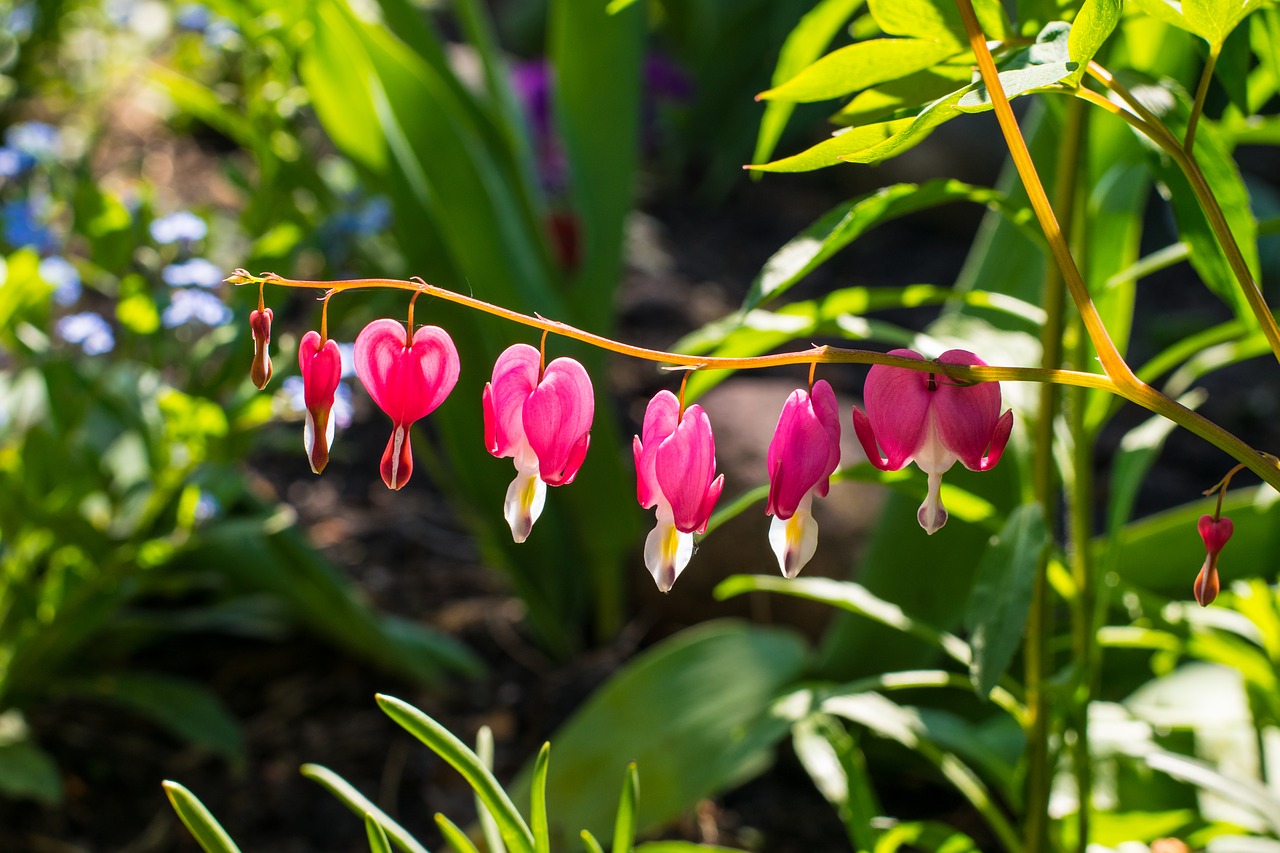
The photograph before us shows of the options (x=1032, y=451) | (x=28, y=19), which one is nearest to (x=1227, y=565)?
(x=1032, y=451)

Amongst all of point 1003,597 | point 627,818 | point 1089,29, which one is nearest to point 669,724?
point 627,818

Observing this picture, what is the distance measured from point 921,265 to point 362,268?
5.76 ft

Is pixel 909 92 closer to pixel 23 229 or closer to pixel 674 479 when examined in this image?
pixel 674 479

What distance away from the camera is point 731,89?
3406 millimetres

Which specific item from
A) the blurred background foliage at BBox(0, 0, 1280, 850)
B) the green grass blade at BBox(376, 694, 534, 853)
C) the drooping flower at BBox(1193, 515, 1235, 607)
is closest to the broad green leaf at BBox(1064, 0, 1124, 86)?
the blurred background foliage at BBox(0, 0, 1280, 850)

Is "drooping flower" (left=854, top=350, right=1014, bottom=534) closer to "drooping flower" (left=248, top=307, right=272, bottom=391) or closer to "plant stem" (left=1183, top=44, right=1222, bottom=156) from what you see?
"plant stem" (left=1183, top=44, right=1222, bottom=156)

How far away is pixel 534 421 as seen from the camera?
0.58m

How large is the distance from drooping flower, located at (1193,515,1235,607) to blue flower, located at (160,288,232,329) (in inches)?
41.3

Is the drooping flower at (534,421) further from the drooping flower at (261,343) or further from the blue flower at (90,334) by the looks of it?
the blue flower at (90,334)

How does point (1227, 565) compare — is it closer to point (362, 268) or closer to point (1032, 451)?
point (1032, 451)

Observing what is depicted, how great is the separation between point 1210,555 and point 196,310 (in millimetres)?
1079

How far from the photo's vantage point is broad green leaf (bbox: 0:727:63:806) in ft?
4.35

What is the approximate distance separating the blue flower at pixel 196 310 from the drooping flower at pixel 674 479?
86cm

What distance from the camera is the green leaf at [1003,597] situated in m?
0.73
